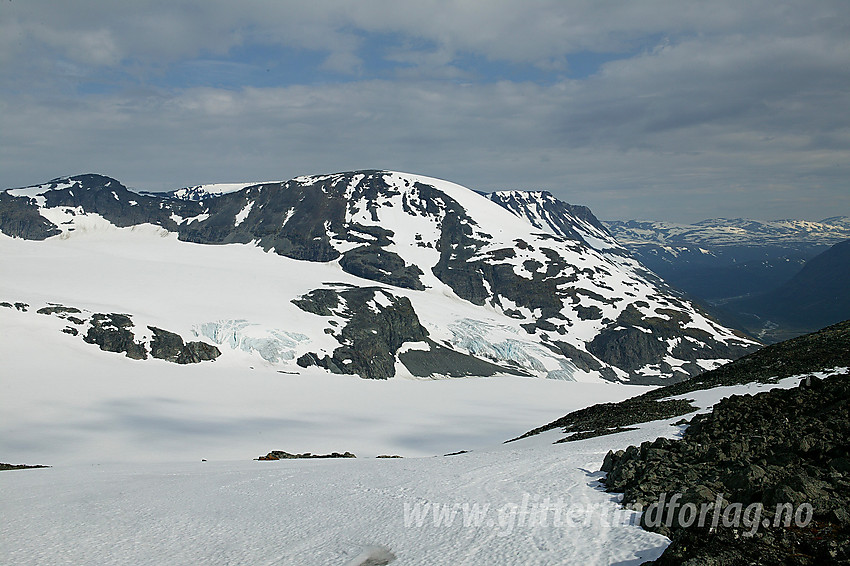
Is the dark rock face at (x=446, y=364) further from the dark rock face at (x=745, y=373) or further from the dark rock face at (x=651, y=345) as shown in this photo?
the dark rock face at (x=745, y=373)

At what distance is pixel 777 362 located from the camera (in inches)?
1473

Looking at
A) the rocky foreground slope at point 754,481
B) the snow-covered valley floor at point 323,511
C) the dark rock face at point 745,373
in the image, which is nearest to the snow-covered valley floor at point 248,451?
the snow-covered valley floor at point 323,511

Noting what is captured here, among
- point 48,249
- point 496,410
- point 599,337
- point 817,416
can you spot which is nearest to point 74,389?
point 496,410

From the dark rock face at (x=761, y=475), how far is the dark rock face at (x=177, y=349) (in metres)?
88.2

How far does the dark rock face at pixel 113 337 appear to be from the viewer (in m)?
88.2

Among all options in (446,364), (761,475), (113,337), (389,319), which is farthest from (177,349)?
(761,475)

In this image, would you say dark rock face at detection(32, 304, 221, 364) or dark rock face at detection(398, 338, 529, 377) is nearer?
dark rock face at detection(32, 304, 221, 364)

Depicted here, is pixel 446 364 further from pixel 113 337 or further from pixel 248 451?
pixel 248 451

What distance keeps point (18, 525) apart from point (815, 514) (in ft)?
59.2

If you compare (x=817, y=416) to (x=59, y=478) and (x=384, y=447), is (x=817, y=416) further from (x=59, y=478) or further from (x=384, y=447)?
(x=384, y=447)

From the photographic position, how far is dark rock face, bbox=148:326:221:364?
9270 cm

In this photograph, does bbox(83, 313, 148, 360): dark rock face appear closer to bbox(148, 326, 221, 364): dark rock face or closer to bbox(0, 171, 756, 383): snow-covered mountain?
bbox(0, 171, 756, 383): snow-covered mountain

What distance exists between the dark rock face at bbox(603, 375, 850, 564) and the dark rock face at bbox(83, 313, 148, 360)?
88.9 metres

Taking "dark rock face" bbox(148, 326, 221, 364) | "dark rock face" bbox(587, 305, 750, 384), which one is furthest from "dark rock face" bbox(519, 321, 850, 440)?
"dark rock face" bbox(587, 305, 750, 384)
